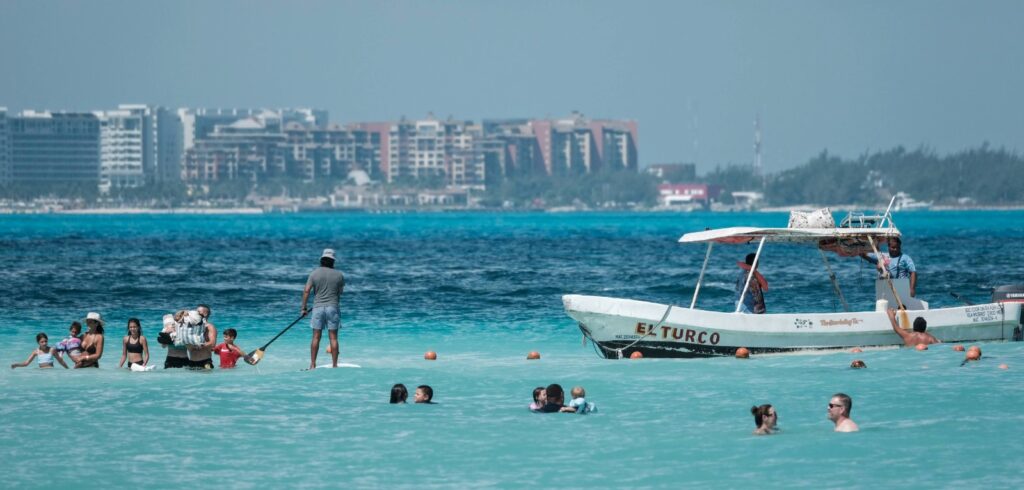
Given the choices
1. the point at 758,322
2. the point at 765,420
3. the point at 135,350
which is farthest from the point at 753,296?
the point at 135,350

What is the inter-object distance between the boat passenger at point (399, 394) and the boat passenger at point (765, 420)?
16.0 feet

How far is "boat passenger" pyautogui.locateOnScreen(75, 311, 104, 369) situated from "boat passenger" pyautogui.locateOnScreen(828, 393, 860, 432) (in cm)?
1156

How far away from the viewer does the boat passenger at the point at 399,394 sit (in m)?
20.5

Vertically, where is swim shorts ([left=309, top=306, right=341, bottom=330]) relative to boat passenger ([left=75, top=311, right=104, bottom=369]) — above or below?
above

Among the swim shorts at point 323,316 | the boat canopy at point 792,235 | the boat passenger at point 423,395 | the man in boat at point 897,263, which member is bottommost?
the boat passenger at point 423,395

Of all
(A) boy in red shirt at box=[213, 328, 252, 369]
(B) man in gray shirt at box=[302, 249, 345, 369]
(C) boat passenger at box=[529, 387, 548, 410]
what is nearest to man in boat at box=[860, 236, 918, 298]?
(C) boat passenger at box=[529, 387, 548, 410]

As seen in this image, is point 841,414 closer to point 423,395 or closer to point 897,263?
point 423,395

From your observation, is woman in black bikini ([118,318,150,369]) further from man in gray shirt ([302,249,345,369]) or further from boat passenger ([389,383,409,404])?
boat passenger ([389,383,409,404])

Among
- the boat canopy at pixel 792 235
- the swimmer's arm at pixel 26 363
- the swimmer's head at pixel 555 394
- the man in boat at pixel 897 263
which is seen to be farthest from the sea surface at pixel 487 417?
the boat canopy at pixel 792 235

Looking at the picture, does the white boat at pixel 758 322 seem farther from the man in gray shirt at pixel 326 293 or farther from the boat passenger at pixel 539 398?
the boat passenger at pixel 539 398

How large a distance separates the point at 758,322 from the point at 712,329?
2.65 feet

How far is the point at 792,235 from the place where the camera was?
25344 millimetres

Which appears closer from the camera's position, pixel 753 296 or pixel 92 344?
pixel 92 344

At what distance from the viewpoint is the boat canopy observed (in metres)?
24.6
